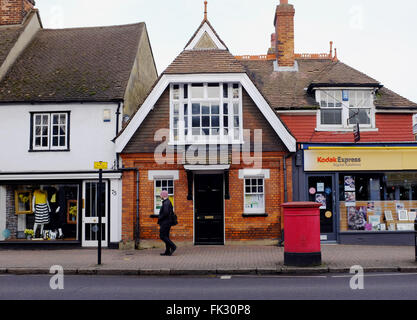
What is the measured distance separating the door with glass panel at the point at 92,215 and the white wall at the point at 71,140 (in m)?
0.83

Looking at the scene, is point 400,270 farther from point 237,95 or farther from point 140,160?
point 140,160

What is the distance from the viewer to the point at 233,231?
15.9 m

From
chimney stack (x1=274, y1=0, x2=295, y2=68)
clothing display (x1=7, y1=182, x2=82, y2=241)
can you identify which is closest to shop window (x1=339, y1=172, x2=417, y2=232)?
chimney stack (x1=274, y1=0, x2=295, y2=68)

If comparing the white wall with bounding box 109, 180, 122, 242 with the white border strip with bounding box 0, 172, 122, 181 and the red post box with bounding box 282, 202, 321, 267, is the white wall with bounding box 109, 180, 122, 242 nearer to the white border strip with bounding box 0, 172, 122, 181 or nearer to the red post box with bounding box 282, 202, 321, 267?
the white border strip with bounding box 0, 172, 122, 181

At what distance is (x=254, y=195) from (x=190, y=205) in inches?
94.4

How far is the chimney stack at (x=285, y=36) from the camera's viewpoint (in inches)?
779

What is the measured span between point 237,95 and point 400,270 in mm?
8382

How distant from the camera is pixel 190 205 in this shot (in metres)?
16.0

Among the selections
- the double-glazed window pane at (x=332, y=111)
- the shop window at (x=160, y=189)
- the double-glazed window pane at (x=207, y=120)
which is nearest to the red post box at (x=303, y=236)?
the double-glazed window pane at (x=207, y=120)

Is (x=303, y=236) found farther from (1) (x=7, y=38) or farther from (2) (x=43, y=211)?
(1) (x=7, y=38)

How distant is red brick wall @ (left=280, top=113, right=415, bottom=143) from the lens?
17109 millimetres

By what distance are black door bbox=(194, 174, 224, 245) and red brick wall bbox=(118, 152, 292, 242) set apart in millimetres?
248

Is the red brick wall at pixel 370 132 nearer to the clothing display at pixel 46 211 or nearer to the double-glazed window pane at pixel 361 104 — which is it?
the double-glazed window pane at pixel 361 104
